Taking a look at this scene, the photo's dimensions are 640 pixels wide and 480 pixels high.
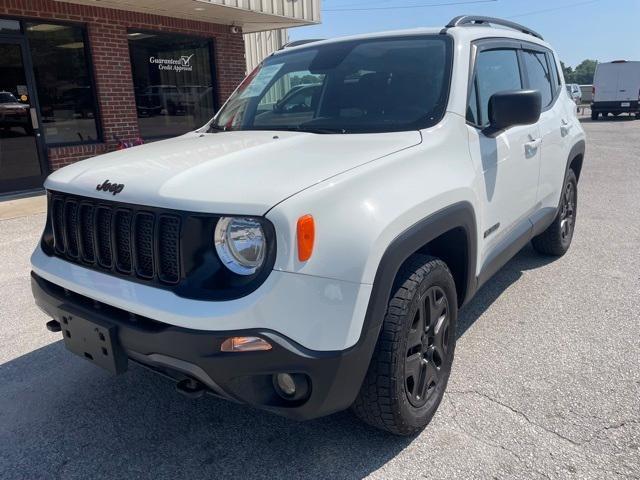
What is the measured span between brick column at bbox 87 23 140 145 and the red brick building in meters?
0.02

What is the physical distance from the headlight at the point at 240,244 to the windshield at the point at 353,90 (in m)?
1.13

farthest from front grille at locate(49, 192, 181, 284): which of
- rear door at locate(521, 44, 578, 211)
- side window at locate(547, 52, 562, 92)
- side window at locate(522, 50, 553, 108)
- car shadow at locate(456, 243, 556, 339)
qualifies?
side window at locate(547, 52, 562, 92)

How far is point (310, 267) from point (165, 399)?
1505 mm

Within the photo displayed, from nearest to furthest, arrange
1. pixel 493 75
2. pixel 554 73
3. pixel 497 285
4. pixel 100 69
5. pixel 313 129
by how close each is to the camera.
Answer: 1. pixel 313 129
2. pixel 493 75
3. pixel 497 285
4. pixel 554 73
5. pixel 100 69

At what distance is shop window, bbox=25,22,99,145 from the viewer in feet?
Answer: 28.3

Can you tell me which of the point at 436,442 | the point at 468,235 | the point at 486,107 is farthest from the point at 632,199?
the point at 436,442

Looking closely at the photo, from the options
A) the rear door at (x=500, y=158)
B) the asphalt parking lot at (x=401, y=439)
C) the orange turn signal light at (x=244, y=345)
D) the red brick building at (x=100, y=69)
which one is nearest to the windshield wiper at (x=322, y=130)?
the rear door at (x=500, y=158)

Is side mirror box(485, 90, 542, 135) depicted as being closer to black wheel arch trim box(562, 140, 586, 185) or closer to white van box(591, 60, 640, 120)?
black wheel arch trim box(562, 140, 586, 185)

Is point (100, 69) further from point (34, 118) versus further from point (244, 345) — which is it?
point (244, 345)

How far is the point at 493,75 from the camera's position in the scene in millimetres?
3420

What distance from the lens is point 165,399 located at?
2.98 m

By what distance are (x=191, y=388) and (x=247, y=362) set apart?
371mm

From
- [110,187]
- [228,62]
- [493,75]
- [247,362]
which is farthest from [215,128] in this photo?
[228,62]

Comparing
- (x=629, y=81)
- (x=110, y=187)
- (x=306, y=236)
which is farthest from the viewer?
(x=629, y=81)
